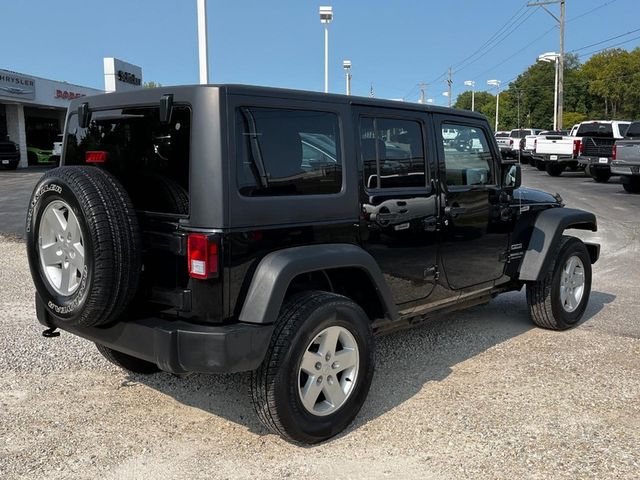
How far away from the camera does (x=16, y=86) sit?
30.9 metres

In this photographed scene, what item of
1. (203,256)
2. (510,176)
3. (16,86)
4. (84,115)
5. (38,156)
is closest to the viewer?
(203,256)

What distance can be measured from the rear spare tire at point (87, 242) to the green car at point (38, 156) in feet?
117

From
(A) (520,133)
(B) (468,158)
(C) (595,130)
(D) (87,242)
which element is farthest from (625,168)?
(A) (520,133)

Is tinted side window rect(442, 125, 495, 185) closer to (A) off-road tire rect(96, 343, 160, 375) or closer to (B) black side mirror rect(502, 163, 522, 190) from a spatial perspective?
(B) black side mirror rect(502, 163, 522, 190)

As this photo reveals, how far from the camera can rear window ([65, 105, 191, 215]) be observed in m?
3.15

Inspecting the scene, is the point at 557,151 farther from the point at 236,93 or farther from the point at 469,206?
the point at 236,93

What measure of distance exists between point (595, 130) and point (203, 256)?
2305 cm

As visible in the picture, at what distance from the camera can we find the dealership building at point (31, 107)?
3094 centimetres

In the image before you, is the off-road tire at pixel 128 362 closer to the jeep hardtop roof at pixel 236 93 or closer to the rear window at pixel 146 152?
the rear window at pixel 146 152

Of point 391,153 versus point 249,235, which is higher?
point 391,153

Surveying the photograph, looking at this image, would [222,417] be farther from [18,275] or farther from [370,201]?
[18,275]

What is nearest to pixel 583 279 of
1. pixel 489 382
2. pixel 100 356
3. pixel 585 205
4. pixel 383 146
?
pixel 489 382

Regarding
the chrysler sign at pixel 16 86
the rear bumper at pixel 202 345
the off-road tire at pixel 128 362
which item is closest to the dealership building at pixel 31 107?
the chrysler sign at pixel 16 86

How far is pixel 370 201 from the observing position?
371cm
